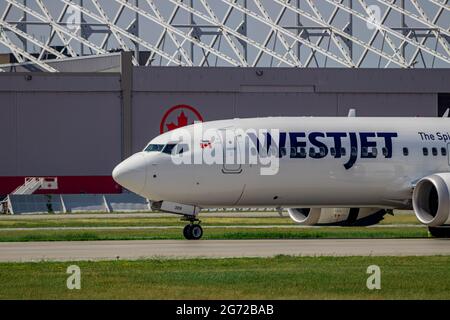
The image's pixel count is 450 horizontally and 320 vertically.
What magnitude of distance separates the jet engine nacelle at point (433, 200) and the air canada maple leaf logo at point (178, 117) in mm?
31259

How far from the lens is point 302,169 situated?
1566 inches

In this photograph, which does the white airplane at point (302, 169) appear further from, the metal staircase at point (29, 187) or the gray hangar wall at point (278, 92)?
the metal staircase at point (29, 187)

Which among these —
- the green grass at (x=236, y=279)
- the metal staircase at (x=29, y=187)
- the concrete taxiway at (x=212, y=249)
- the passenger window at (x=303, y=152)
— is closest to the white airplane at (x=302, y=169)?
the passenger window at (x=303, y=152)

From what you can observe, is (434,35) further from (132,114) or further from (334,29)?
(132,114)

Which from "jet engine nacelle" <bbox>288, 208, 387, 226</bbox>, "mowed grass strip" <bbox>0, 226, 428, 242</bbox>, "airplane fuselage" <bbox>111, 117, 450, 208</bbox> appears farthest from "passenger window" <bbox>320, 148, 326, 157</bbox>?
"jet engine nacelle" <bbox>288, 208, 387, 226</bbox>

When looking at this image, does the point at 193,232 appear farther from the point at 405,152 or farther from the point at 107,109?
the point at 107,109

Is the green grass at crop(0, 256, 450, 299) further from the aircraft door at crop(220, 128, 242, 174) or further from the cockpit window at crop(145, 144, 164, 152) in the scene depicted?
the cockpit window at crop(145, 144, 164, 152)

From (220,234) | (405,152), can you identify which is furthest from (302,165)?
(405,152)

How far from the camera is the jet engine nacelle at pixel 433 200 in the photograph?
38.9 m

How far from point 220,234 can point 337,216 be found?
4565mm

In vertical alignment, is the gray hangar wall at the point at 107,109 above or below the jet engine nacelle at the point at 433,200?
above

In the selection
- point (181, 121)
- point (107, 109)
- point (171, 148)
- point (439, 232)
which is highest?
point (107, 109)

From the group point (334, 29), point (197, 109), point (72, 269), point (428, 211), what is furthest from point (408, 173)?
point (334, 29)

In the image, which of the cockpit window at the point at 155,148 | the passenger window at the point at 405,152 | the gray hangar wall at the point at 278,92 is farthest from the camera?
the gray hangar wall at the point at 278,92
